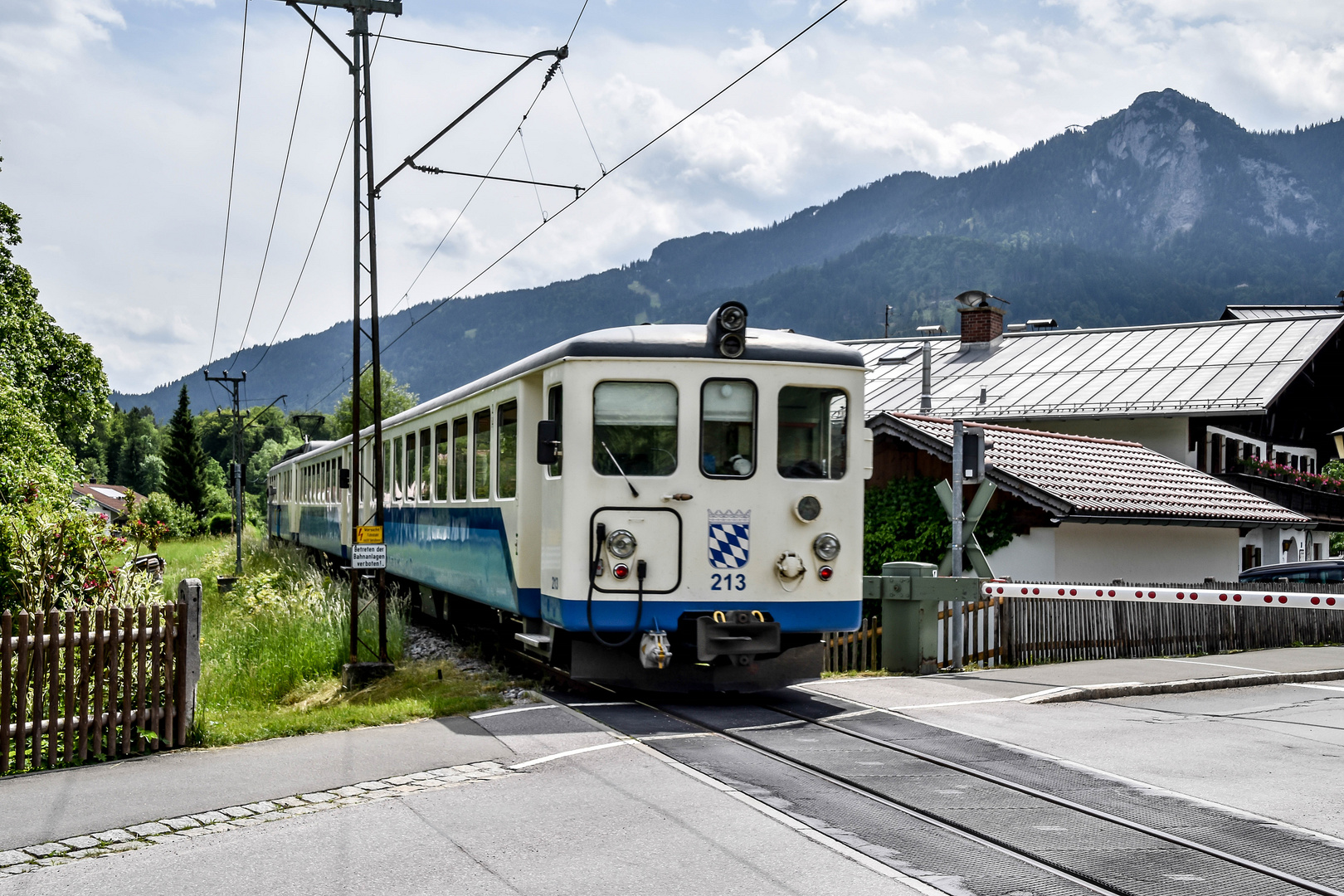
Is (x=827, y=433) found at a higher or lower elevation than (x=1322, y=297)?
lower

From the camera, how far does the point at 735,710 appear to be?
1038cm

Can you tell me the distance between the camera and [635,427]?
10.6 metres

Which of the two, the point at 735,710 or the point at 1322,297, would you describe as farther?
the point at 1322,297

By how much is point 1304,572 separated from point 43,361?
101ft

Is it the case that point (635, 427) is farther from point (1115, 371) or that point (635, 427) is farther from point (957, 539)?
point (1115, 371)

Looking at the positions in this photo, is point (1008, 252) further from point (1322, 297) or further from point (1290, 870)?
point (1290, 870)

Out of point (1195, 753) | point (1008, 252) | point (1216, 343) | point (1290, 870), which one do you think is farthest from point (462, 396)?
point (1008, 252)

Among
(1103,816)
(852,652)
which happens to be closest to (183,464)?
(852,652)

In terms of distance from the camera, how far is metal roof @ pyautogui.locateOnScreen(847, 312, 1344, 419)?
103ft

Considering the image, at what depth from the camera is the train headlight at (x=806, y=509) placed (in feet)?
35.0

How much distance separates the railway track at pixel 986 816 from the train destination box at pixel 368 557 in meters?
4.24

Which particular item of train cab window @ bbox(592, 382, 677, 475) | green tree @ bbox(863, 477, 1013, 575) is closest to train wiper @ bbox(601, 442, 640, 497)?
train cab window @ bbox(592, 382, 677, 475)

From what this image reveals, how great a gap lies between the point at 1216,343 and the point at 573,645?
98.1 feet

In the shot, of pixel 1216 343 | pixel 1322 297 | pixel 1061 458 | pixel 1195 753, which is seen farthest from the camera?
pixel 1322 297
